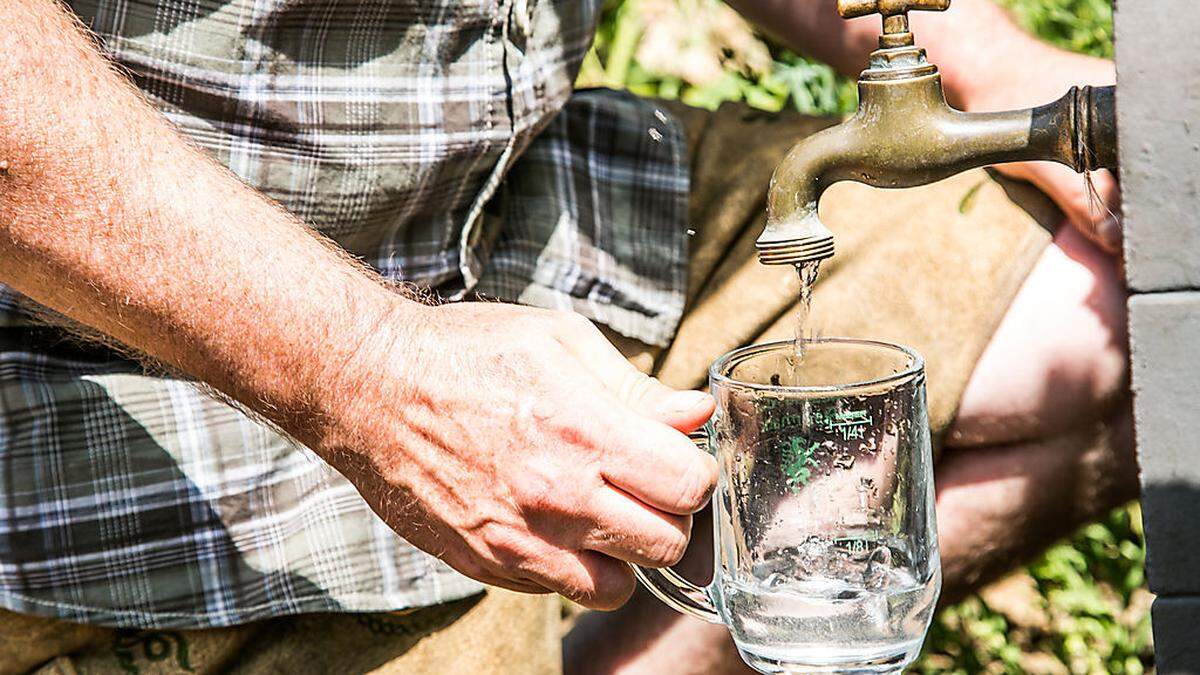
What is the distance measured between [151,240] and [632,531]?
440 millimetres

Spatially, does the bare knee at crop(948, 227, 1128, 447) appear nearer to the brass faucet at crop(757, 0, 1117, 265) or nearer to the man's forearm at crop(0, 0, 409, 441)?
the brass faucet at crop(757, 0, 1117, 265)

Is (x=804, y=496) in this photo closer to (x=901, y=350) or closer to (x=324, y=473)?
(x=901, y=350)

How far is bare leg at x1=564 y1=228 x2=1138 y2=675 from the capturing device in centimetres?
168

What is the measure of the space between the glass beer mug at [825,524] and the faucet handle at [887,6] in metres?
0.26

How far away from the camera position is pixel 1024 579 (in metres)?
2.57

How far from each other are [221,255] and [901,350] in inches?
21.3

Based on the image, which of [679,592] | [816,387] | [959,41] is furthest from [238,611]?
[959,41]

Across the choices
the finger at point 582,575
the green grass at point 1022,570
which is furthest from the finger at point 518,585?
the green grass at point 1022,570

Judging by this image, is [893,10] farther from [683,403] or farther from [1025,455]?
[1025,455]

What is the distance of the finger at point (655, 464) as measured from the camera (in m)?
1.13

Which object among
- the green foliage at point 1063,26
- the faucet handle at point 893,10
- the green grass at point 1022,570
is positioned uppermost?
the faucet handle at point 893,10

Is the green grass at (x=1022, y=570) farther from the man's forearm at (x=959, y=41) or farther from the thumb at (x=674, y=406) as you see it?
the thumb at (x=674, y=406)

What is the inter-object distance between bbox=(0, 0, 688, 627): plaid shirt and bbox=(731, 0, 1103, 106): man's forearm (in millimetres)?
382

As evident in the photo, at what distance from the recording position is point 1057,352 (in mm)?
1678
